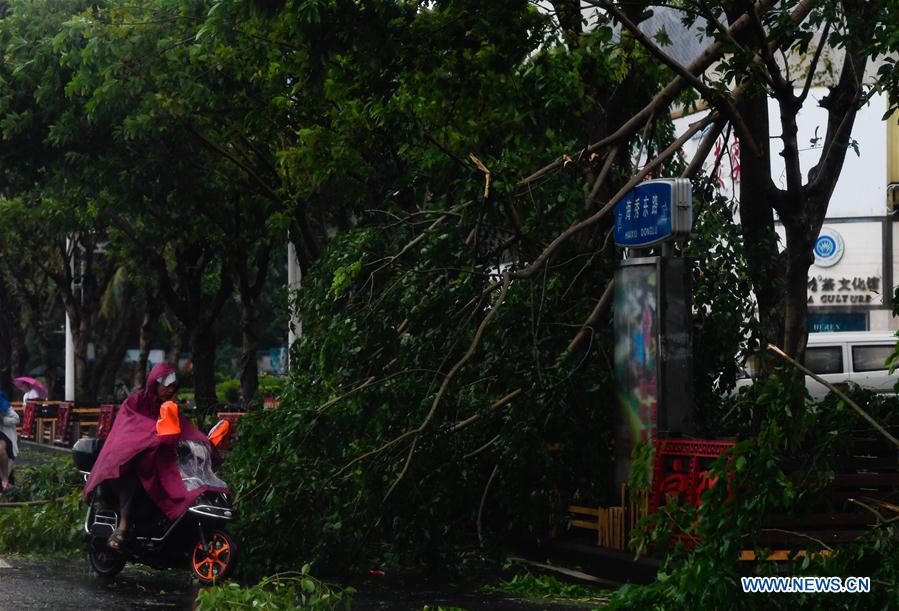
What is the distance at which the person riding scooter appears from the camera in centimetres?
1023

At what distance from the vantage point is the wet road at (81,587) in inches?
363

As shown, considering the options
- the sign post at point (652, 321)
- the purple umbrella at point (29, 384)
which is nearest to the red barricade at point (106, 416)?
the purple umbrella at point (29, 384)

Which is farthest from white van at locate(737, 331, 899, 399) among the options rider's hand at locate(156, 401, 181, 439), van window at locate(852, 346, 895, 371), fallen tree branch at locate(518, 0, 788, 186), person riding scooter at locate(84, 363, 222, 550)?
rider's hand at locate(156, 401, 181, 439)

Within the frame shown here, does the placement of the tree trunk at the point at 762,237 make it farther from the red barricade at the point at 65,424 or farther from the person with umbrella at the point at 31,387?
the person with umbrella at the point at 31,387

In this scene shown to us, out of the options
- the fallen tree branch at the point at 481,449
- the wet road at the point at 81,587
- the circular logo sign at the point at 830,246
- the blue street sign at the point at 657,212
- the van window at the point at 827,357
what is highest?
the circular logo sign at the point at 830,246

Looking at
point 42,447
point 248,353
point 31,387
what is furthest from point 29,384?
point 248,353

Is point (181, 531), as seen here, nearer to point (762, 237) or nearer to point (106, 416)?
point (762, 237)

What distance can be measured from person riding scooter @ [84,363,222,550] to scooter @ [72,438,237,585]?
0.06 meters

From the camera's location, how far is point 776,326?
1329 centimetres

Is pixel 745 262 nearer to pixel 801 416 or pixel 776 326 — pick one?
pixel 776 326

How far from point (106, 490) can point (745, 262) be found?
20.1ft

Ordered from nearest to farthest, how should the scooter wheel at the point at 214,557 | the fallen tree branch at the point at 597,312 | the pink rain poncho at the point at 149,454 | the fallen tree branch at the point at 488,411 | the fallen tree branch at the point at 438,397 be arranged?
the scooter wheel at the point at 214,557
the pink rain poncho at the point at 149,454
the fallen tree branch at the point at 438,397
the fallen tree branch at the point at 488,411
the fallen tree branch at the point at 597,312

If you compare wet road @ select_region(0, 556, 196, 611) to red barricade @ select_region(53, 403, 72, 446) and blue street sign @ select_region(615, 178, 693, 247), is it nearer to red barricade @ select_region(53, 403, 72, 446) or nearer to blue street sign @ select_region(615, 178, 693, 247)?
blue street sign @ select_region(615, 178, 693, 247)

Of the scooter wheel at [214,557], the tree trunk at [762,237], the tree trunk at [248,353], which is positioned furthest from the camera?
the tree trunk at [248,353]
